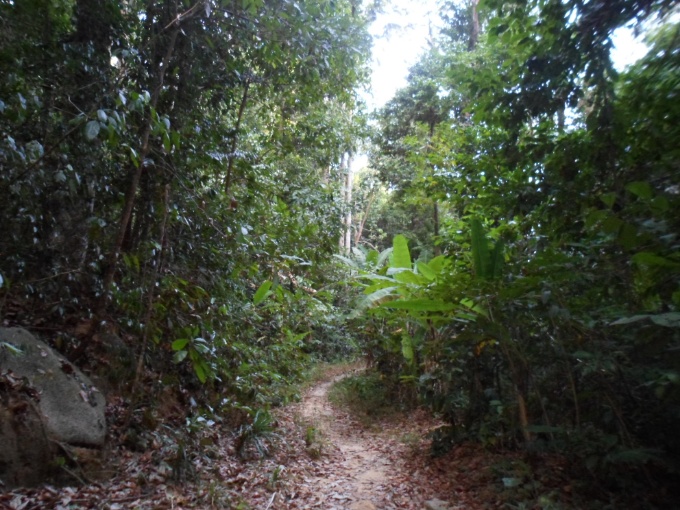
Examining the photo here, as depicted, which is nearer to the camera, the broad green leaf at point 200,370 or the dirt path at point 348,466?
the broad green leaf at point 200,370

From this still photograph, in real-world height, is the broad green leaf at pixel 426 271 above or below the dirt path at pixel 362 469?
above

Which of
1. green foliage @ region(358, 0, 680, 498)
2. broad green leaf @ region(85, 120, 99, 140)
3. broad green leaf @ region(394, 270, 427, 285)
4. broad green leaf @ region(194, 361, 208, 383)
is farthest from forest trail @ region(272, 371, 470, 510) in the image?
broad green leaf @ region(85, 120, 99, 140)

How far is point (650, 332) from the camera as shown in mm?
3344

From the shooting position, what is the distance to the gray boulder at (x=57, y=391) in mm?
3947

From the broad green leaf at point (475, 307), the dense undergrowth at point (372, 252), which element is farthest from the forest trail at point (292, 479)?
the broad green leaf at point (475, 307)

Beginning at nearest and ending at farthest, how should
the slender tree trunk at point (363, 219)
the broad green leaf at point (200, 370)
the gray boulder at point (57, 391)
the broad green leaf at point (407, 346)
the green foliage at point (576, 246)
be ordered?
1. the green foliage at point (576, 246)
2. the broad green leaf at point (200, 370)
3. the gray boulder at point (57, 391)
4. the broad green leaf at point (407, 346)
5. the slender tree trunk at point (363, 219)

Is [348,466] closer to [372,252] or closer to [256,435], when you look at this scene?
[256,435]

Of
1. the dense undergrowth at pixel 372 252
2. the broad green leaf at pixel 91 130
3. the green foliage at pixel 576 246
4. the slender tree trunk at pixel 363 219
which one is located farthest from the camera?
the slender tree trunk at pixel 363 219

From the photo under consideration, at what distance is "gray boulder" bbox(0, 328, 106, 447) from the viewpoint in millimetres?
3947

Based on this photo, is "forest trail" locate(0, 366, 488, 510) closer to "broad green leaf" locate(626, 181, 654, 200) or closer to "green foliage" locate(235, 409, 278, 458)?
"green foliage" locate(235, 409, 278, 458)

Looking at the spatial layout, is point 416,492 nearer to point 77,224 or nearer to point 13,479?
point 13,479

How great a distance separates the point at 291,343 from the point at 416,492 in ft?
23.4

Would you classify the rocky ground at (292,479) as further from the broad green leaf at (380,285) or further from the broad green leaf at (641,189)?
the broad green leaf at (641,189)

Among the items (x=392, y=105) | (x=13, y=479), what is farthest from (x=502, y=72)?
(x=392, y=105)
